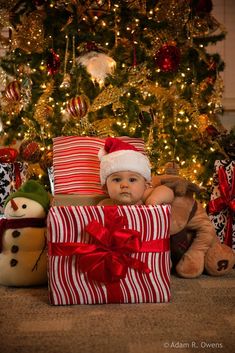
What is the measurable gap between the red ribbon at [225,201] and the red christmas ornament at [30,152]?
1.36 meters

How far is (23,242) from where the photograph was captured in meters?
1.91

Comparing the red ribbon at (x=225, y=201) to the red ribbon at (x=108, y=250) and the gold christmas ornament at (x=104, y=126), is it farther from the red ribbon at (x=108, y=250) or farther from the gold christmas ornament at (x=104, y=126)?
the gold christmas ornament at (x=104, y=126)

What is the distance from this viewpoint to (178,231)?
2080 mm

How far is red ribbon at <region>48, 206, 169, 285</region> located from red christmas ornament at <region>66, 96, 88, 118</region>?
1417 millimetres

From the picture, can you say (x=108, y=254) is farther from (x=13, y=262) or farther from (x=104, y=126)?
(x=104, y=126)

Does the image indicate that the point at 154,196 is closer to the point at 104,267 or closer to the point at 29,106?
the point at 104,267

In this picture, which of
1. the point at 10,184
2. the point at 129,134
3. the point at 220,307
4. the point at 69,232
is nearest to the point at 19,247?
the point at 69,232

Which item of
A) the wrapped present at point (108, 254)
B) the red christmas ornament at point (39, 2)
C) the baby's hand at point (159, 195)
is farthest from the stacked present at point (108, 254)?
the red christmas ornament at point (39, 2)

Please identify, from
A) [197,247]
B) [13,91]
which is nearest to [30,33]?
[13,91]

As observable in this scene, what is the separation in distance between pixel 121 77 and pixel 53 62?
501 mm

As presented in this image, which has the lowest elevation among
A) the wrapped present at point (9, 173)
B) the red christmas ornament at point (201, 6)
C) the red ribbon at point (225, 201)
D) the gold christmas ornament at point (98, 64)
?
the red ribbon at point (225, 201)

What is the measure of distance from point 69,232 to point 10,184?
162cm

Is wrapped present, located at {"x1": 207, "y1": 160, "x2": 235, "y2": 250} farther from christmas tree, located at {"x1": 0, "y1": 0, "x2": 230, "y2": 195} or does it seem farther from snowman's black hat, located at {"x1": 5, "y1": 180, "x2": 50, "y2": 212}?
snowman's black hat, located at {"x1": 5, "y1": 180, "x2": 50, "y2": 212}

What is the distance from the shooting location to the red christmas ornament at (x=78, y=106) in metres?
2.91
